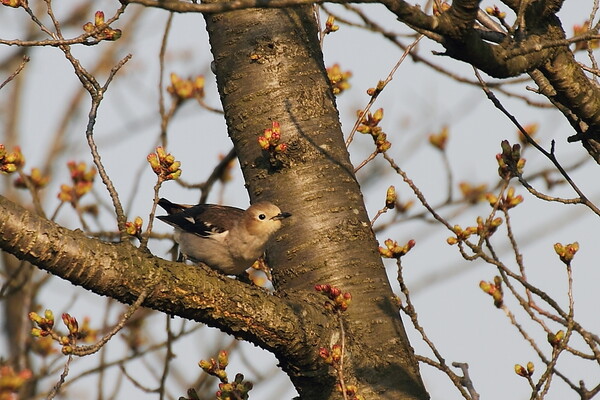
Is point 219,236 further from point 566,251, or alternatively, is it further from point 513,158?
point 566,251

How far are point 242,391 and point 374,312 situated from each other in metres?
0.94

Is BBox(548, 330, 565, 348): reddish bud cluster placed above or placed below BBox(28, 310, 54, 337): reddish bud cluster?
below

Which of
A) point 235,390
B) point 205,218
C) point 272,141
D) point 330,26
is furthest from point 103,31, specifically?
point 205,218

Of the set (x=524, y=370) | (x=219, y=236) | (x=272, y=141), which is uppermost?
(x=219, y=236)

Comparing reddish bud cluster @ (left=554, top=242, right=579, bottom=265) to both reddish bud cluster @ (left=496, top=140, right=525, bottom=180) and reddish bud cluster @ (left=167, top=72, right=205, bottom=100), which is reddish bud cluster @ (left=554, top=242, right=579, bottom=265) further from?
reddish bud cluster @ (left=167, top=72, right=205, bottom=100)

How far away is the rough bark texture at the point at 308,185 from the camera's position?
479cm

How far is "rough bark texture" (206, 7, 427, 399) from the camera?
479cm

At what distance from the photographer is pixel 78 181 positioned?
8.04 metres

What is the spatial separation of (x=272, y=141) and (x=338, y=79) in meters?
1.25

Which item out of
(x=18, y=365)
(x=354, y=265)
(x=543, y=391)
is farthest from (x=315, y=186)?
(x=18, y=365)

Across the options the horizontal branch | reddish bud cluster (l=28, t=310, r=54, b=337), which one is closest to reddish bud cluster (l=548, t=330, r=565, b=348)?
the horizontal branch

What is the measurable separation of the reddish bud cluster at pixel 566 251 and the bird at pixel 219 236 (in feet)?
7.35

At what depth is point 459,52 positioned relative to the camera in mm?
3441

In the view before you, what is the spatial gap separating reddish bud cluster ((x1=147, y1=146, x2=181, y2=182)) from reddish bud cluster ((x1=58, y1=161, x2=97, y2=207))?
3.47 metres
